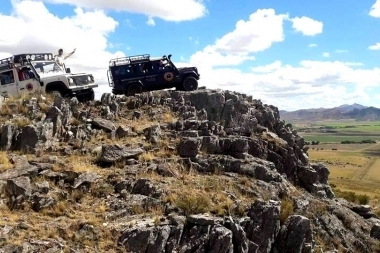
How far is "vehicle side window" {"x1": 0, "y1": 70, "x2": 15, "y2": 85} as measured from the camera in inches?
911

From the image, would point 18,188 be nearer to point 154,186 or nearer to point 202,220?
point 154,186

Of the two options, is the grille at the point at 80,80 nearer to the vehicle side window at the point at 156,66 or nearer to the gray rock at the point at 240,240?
the vehicle side window at the point at 156,66

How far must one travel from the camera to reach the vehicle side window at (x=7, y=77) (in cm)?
2314

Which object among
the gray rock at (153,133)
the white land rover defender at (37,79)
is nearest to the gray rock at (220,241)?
the gray rock at (153,133)

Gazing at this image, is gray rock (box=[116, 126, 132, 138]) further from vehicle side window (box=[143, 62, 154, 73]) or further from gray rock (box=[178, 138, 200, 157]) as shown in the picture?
vehicle side window (box=[143, 62, 154, 73])

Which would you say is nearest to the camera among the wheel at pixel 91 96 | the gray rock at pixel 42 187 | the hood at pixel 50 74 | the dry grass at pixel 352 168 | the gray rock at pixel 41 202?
the gray rock at pixel 41 202

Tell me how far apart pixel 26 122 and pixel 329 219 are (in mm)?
13382

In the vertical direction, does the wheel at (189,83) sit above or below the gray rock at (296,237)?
above

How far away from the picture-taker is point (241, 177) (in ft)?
54.0

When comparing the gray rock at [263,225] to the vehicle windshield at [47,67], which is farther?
the vehicle windshield at [47,67]

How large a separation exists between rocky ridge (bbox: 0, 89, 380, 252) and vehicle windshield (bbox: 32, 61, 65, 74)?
3.77m

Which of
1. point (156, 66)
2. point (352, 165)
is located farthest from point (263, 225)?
point (352, 165)

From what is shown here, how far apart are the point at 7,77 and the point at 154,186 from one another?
13.9 m

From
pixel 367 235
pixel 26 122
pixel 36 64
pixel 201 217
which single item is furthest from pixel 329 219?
pixel 36 64
